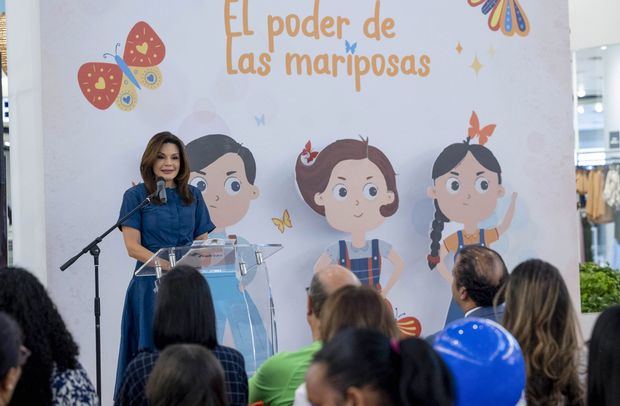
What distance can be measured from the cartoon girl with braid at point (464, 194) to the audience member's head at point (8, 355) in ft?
13.3

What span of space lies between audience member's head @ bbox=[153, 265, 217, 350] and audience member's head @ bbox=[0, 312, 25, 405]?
24.9 inches

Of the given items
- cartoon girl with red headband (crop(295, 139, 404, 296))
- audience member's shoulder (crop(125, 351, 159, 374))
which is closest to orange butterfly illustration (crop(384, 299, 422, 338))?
cartoon girl with red headband (crop(295, 139, 404, 296))

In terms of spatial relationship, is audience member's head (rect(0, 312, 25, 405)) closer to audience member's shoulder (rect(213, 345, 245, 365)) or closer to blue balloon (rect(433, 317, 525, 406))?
audience member's shoulder (rect(213, 345, 245, 365))

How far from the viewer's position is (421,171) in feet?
19.8

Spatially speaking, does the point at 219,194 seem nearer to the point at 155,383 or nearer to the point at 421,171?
the point at 421,171

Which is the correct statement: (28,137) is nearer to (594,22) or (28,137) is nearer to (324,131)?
(324,131)

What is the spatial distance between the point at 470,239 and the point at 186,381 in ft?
13.5

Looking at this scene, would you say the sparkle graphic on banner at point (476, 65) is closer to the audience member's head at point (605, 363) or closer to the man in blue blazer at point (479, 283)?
the man in blue blazer at point (479, 283)

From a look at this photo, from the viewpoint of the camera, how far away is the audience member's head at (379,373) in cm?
174

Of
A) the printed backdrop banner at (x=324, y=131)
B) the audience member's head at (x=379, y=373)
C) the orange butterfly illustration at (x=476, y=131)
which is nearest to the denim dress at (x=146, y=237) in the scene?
the printed backdrop banner at (x=324, y=131)

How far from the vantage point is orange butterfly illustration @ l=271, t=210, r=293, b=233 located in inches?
225

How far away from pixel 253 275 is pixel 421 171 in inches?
73.1

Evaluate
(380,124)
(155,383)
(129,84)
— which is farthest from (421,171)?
(155,383)

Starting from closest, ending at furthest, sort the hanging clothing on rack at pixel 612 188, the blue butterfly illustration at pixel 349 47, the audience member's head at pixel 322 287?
the audience member's head at pixel 322 287, the blue butterfly illustration at pixel 349 47, the hanging clothing on rack at pixel 612 188
